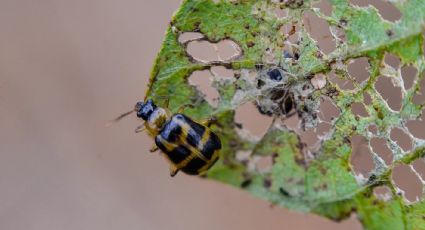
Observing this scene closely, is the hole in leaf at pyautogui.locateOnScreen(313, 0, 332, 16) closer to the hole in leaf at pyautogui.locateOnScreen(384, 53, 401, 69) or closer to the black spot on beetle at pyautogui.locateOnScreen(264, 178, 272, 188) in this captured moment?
the hole in leaf at pyautogui.locateOnScreen(384, 53, 401, 69)

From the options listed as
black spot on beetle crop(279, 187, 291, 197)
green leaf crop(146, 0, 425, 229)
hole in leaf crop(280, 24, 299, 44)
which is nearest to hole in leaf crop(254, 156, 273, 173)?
green leaf crop(146, 0, 425, 229)

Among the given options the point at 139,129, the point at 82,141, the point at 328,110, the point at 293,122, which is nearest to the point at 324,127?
the point at 328,110

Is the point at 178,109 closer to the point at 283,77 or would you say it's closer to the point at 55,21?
the point at 283,77

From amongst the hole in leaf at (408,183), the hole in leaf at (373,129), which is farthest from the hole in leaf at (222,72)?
the hole in leaf at (408,183)

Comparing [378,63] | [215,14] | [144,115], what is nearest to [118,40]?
[144,115]

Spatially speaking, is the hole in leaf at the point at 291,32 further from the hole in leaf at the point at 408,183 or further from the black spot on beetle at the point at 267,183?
the hole in leaf at the point at 408,183

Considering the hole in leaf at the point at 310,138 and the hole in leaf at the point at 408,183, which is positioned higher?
the hole in leaf at the point at 310,138
